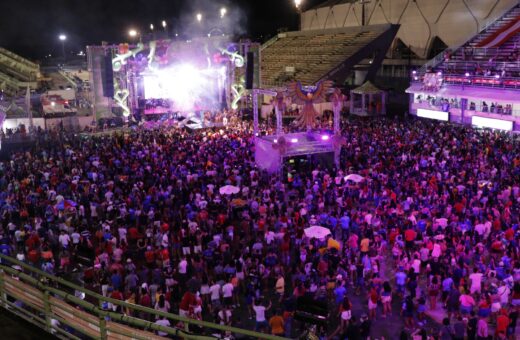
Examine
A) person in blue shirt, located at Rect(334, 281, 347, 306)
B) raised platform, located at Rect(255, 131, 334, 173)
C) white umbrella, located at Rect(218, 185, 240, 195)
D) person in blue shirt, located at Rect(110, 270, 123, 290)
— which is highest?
raised platform, located at Rect(255, 131, 334, 173)

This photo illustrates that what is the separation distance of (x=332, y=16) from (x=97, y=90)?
30.2 metres

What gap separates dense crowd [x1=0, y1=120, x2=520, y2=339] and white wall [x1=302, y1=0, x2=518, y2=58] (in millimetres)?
18755

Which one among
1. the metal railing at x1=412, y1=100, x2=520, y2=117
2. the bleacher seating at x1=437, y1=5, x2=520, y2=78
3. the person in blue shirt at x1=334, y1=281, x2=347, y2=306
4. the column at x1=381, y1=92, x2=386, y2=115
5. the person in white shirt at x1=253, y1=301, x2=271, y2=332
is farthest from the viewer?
the column at x1=381, y1=92, x2=386, y2=115

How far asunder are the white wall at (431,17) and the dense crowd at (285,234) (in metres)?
18.8

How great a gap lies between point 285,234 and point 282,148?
780cm

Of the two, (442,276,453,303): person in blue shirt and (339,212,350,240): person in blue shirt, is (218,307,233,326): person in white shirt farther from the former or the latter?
(339,212,350,240): person in blue shirt

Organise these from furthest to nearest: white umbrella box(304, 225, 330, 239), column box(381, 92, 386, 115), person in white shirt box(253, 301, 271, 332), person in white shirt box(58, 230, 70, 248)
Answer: column box(381, 92, 386, 115) → person in white shirt box(58, 230, 70, 248) → white umbrella box(304, 225, 330, 239) → person in white shirt box(253, 301, 271, 332)

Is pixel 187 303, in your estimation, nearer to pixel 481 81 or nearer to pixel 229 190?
pixel 229 190

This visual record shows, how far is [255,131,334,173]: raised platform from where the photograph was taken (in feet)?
66.2

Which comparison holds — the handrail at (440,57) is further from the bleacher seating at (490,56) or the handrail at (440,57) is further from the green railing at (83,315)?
the green railing at (83,315)

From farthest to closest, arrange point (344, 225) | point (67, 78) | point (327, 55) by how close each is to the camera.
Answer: point (67, 78), point (327, 55), point (344, 225)

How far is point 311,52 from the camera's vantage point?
1784 inches

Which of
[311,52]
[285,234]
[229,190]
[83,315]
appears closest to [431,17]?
Answer: [311,52]

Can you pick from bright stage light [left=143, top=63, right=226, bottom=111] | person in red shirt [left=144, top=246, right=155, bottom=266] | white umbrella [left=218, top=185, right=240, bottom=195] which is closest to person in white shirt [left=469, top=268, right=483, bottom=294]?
person in red shirt [left=144, top=246, right=155, bottom=266]
